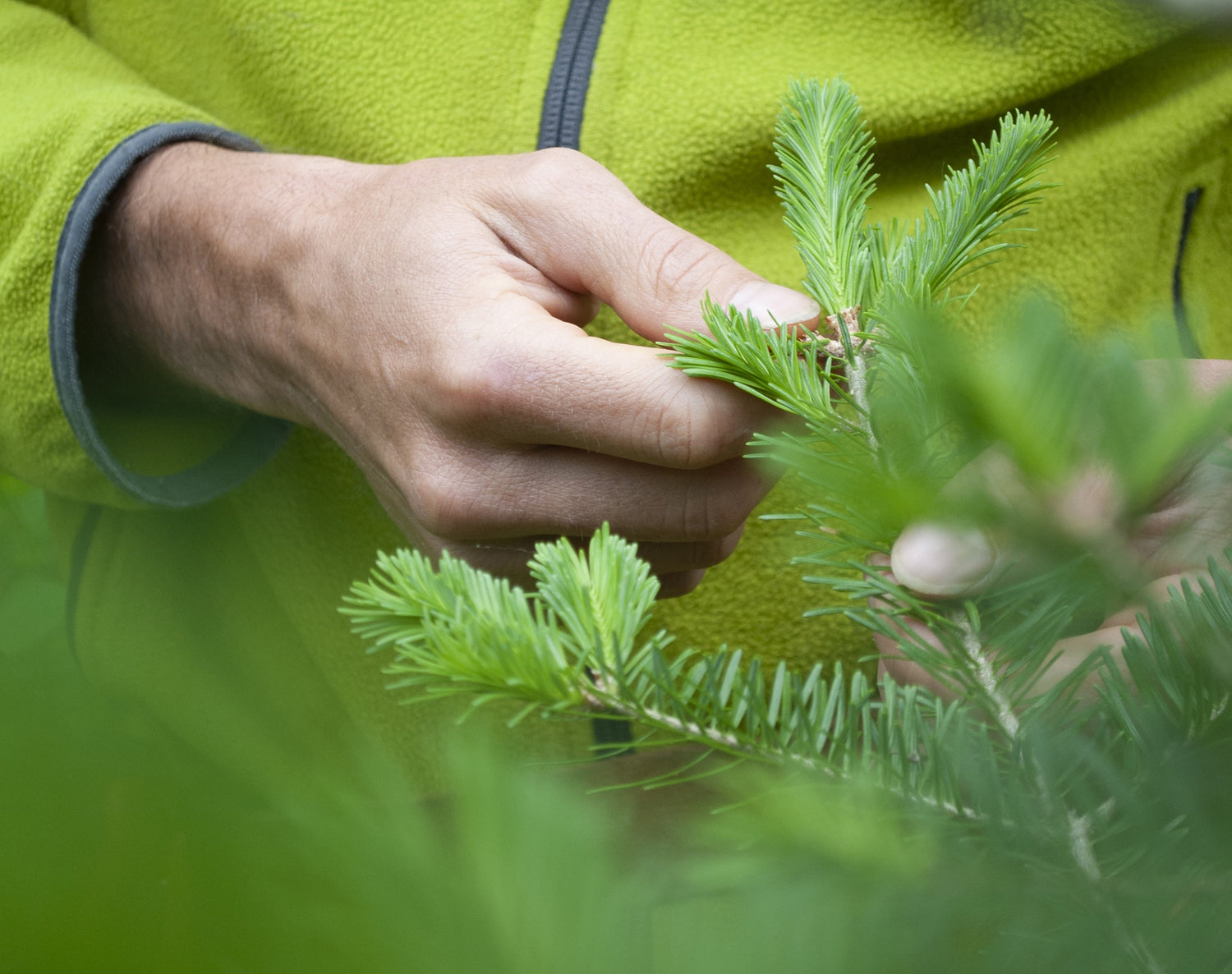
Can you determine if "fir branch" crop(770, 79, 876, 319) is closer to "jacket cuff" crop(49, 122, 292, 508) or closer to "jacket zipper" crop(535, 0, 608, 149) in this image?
"jacket zipper" crop(535, 0, 608, 149)

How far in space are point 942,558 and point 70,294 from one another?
61 cm

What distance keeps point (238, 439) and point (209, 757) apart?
603mm

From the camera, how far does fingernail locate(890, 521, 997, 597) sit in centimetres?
18

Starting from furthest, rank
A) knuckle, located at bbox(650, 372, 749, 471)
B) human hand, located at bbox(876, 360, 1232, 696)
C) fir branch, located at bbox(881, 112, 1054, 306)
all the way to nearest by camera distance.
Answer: knuckle, located at bbox(650, 372, 749, 471) → fir branch, located at bbox(881, 112, 1054, 306) → human hand, located at bbox(876, 360, 1232, 696)

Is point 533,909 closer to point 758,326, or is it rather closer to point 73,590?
point 758,326

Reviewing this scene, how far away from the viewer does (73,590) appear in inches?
30.6

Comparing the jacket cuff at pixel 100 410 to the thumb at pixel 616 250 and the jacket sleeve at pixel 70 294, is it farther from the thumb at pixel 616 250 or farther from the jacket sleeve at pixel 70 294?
the thumb at pixel 616 250

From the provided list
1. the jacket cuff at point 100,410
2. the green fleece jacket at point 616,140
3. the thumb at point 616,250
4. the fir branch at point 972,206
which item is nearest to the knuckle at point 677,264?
the thumb at point 616,250

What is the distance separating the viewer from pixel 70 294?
600 mm

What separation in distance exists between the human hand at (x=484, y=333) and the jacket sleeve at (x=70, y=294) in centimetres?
5

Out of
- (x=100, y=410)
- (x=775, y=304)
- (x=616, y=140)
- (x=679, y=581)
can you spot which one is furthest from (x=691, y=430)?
(x=100, y=410)

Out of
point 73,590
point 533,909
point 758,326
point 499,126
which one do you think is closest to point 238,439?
point 73,590

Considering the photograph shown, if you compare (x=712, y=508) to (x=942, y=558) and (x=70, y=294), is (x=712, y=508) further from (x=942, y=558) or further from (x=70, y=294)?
(x=70, y=294)

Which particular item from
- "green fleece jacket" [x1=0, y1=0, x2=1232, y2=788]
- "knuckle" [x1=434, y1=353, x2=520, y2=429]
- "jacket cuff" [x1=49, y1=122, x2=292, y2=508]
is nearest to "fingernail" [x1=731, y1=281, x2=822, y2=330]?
"knuckle" [x1=434, y1=353, x2=520, y2=429]
